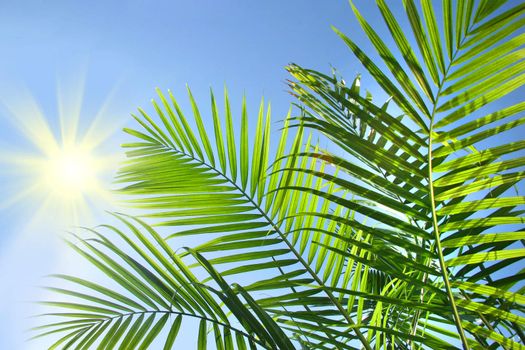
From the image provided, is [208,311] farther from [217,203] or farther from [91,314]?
[217,203]

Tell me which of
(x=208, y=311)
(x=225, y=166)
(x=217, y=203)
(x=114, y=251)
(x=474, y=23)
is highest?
(x=225, y=166)

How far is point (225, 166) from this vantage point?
4.04 feet

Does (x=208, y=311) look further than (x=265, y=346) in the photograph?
Yes

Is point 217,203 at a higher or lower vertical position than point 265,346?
higher

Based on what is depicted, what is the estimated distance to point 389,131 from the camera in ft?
2.67

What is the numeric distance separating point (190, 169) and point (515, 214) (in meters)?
0.83

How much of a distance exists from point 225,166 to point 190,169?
100 mm

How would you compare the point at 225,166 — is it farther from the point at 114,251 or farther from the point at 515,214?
the point at 515,214

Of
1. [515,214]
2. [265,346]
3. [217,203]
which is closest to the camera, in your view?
[265,346]


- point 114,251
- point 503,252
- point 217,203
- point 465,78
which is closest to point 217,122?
point 217,203

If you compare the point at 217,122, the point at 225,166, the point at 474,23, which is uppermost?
the point at 217,122

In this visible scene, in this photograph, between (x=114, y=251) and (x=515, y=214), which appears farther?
(x=515, y=214)

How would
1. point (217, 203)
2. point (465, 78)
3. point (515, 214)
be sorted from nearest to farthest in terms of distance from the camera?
1. point (465, 78)
2. point (515, 214)
3. point (217, 203)

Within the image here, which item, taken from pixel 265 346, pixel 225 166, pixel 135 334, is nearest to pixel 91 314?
pixel 135 334
